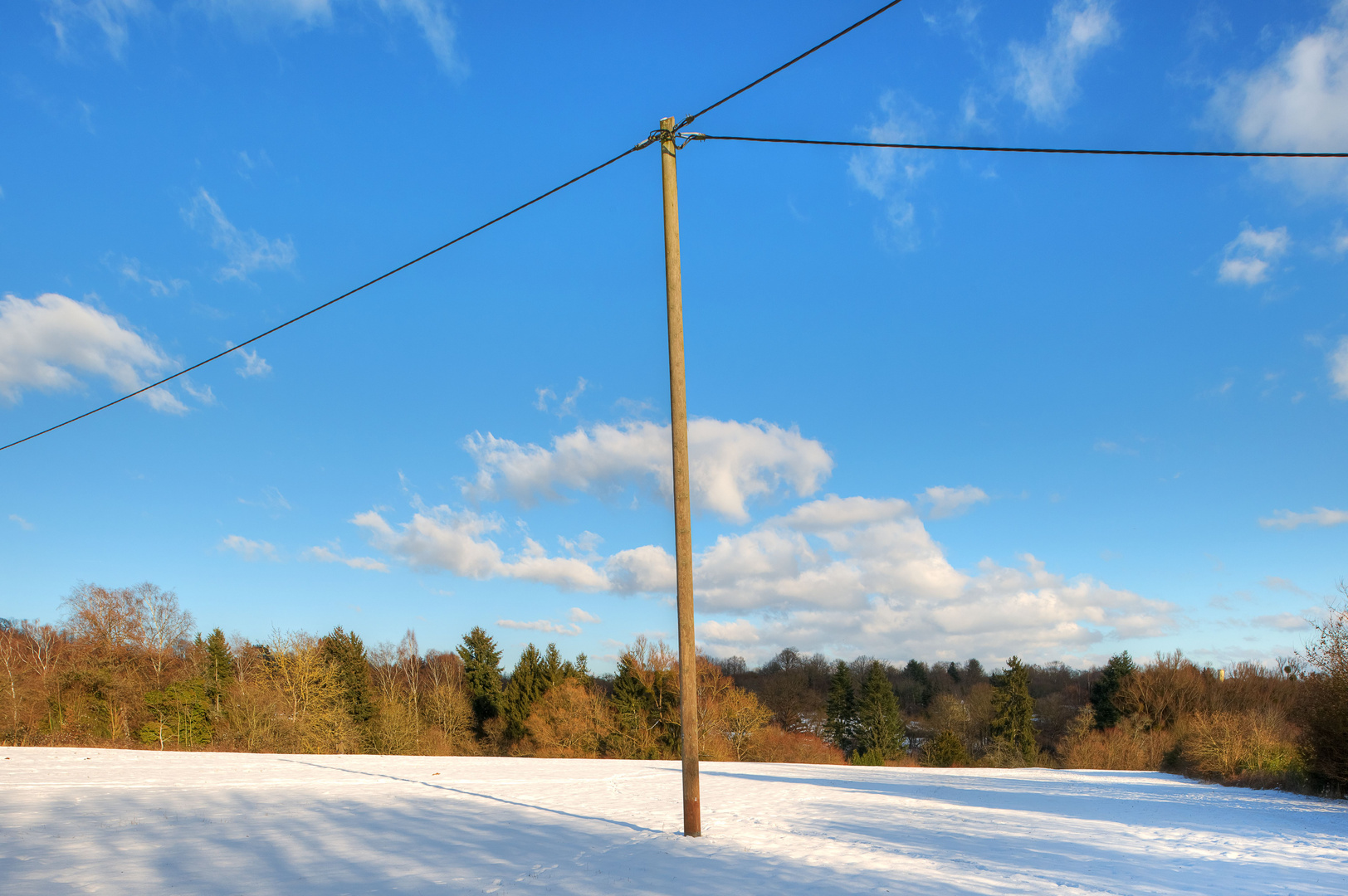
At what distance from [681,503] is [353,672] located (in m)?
48.8

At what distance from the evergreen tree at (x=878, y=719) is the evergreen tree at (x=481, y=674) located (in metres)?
30.0

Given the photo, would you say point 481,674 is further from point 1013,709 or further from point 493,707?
point 1013,709

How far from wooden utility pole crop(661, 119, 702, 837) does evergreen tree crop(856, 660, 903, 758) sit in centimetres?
5624

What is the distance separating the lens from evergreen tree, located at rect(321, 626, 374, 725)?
4850 cm

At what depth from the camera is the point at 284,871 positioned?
7395 millimetres

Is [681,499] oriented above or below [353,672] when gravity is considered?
above

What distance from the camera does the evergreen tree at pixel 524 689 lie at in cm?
5222

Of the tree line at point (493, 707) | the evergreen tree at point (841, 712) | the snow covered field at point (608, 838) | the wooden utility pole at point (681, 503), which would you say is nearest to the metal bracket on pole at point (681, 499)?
the wooden utility pole at point (681, 503)

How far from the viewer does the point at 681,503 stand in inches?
367

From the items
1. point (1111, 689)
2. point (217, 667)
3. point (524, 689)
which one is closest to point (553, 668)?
point (524, 689)

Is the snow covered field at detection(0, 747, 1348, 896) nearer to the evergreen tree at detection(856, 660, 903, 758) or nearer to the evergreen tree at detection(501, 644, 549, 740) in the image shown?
the evergreen tree at detection(501, 644, 549, 740)

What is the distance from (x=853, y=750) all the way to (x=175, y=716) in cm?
4967

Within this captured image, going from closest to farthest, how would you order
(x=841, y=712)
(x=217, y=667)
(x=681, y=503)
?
(x=681, y=503) < (x=217, y=667) < (x=841, y=712)

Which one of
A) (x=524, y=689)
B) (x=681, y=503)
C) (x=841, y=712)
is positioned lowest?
(x=841, y=712)
